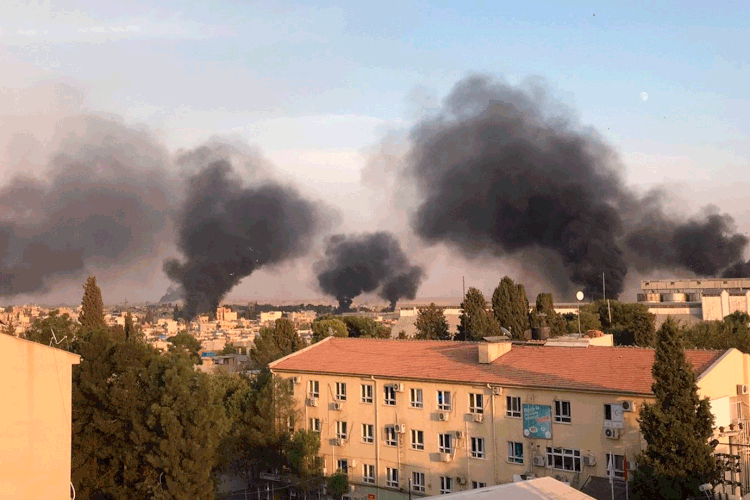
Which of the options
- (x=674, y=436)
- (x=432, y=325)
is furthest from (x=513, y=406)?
(x=432, y=325)

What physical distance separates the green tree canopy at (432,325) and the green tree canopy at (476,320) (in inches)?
100

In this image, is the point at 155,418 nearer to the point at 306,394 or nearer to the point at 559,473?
the point at 306,394

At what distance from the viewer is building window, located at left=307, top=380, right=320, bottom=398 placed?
1152 inches

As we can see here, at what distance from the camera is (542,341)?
28.8 meters

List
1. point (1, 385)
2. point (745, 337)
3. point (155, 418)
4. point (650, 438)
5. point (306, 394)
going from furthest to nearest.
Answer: point (745, 337) → point (306, 394) → point (155, 418) → point (650, 438) → point (1, 385)

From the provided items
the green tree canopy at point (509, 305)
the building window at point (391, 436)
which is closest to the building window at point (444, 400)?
the building window at point (391, 436)

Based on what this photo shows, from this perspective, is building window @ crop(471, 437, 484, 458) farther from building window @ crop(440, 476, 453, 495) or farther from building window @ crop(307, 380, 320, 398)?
building window @ crop(307, 380, 320, 398)

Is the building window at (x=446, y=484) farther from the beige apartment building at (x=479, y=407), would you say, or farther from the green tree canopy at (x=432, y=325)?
the green tree canopy at (x=432, y=325)

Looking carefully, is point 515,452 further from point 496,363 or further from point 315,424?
point 315,424

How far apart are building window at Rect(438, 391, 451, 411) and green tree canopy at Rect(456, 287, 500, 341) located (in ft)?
67.3

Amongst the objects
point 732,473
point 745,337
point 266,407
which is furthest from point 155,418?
point 745,337

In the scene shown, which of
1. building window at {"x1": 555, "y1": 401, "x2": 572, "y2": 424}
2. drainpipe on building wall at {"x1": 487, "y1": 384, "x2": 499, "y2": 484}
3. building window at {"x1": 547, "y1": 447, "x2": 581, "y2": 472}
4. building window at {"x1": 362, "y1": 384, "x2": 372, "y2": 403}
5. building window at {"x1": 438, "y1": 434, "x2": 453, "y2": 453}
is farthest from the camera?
building window at {"x1": 362, "y1": 384, "x2": 372, "y2": 403}

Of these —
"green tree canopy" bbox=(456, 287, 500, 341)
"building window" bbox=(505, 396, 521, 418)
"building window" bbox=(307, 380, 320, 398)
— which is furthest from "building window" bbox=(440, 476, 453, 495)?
"green tree canopy" bbox=(456, 287, 500, 341)

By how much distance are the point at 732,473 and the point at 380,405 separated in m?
11.4
